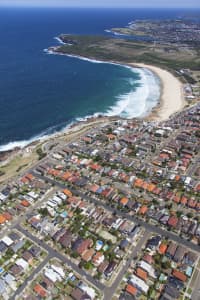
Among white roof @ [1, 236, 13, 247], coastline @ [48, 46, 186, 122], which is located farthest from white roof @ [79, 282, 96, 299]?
coastline @ [48, 46, 186, 122]

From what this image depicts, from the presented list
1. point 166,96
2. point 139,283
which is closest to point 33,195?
point 139,283

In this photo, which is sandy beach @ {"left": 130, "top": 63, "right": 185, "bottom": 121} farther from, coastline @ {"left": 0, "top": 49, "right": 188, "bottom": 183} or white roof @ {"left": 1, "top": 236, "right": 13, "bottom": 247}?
white roof @ {"left": 1, "top": 236, "right": 13, "bottom": 247}

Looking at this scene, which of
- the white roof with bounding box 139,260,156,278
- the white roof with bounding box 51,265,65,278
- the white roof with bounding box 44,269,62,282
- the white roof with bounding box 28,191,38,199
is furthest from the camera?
the white roof with bounding box 28,191,38,199

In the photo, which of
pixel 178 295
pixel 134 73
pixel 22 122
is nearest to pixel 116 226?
pixel 178 295

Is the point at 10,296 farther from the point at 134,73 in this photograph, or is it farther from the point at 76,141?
the point at 134,73

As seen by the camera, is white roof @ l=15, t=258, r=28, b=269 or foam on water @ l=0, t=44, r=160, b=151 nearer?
white roof @ l=15, t=258, r=28, b=269

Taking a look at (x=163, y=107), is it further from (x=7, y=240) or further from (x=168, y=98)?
(x=7, y=240)

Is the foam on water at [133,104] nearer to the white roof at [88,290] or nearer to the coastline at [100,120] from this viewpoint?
the coastline at [100,120]
